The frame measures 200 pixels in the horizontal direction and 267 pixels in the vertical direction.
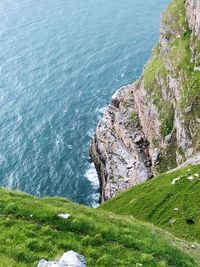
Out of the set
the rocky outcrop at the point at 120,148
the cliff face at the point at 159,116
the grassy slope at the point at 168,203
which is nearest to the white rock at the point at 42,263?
the grassy slope at the point at 168,203

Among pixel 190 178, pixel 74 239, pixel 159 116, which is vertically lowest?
pixel 159 116

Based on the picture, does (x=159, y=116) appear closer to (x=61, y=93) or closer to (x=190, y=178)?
(x=190, y=178)

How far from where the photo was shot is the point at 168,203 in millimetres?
65375

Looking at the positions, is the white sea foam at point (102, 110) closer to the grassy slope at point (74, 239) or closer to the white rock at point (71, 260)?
the grassy slope at point (74, 239)

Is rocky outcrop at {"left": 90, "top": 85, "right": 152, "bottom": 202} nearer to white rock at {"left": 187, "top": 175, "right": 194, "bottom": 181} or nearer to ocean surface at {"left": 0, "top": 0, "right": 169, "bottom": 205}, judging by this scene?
ocean surface at {"left": 0, "top": 0, "right": 169, "bottom": 205}

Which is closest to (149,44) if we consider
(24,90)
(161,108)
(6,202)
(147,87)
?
(24,90)

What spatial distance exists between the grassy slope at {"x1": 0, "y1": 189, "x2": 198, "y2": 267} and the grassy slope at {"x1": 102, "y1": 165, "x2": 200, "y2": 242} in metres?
22.7

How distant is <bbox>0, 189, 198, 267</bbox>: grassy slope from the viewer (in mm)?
26562

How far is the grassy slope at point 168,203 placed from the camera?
58109 millimetres

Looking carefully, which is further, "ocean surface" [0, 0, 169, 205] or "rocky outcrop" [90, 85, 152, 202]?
"ocean surface" [0, 0, 169, 205]

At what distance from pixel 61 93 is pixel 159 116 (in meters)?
58.9

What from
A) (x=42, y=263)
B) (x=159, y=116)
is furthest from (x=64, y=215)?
(x=159, y=116)

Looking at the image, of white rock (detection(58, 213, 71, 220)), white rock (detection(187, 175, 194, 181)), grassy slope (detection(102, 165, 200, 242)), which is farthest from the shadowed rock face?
A: white rock (detection(58, 213, 71, 220))

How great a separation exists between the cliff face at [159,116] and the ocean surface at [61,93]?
296 inches
